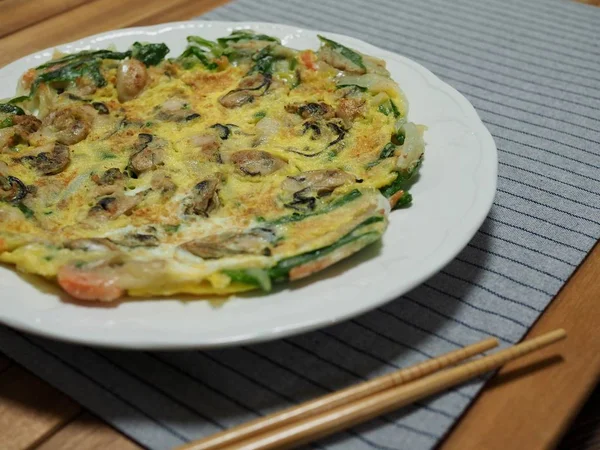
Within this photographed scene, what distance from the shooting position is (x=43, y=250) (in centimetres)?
227

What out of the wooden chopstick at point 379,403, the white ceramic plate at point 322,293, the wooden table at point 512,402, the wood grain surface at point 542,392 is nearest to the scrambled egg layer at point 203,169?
the white ceramic plate at point 322,293

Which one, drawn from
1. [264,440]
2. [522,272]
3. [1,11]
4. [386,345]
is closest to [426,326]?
[386,345]

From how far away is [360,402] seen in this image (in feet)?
6.43

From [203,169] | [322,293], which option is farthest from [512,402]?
[203,169]

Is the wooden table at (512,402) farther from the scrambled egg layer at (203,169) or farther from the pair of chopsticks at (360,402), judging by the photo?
the scrambled egg layer at (203,169)

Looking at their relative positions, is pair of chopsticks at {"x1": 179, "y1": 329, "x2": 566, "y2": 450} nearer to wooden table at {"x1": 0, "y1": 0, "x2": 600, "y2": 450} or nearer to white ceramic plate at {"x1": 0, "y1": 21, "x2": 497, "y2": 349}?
wooden table at {"x1": 0, "y1": 0, "x2": 600, "y2": 450}

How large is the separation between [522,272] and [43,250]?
1757 millimetres

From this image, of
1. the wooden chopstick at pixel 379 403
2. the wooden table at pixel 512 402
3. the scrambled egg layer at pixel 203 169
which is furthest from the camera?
the scrambled egg layer at pixel 203 169

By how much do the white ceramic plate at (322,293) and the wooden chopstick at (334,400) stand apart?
0.21 metres

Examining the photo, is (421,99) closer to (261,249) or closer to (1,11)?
(261,249)

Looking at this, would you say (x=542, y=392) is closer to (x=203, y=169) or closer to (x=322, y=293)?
(x=322, y=293)

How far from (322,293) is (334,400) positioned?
35 cm

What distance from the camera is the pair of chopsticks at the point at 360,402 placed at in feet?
6.11

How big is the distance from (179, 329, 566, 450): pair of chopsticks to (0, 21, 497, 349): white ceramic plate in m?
0.22
